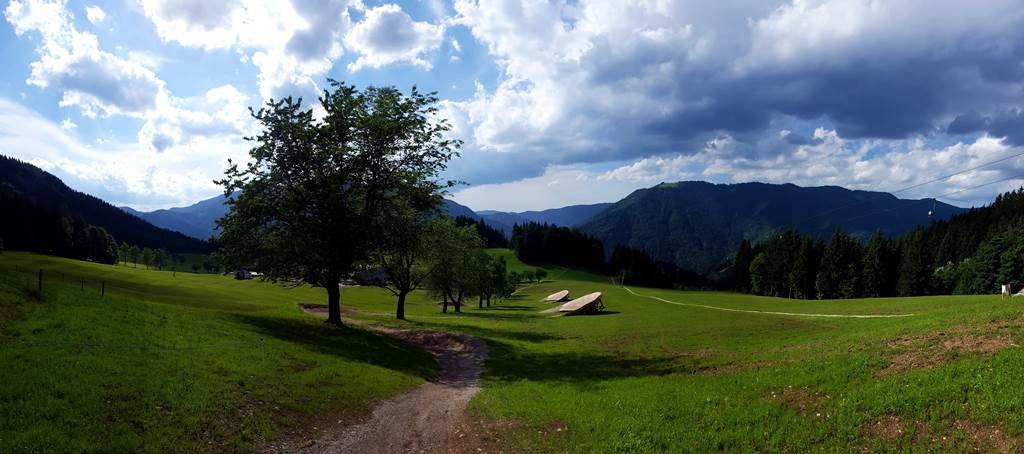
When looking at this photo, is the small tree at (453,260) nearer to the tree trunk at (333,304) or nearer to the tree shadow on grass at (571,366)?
the tree trunk at (333,304)

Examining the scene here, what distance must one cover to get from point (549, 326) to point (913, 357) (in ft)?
138

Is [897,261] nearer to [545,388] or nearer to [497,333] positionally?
[497,333]

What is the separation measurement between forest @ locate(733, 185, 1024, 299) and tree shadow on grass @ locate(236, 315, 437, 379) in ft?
398

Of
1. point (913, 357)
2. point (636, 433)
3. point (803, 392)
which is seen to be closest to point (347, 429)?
point (636, 433)

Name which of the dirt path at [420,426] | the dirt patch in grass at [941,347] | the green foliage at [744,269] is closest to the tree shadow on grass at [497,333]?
the dirt path at [420,426]

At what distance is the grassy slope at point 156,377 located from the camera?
1277 cm

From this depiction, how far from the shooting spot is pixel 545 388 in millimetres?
23406

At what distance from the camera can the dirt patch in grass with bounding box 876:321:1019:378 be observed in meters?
15.6

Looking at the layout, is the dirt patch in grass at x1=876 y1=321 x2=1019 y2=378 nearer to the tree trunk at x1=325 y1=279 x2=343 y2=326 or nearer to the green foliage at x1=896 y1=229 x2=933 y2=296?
the tree trunk at x1=325 y1=279 x2=343 y2=326

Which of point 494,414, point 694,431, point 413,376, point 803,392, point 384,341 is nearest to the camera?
point 694,431

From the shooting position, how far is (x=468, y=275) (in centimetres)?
7800

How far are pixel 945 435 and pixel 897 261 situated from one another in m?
146

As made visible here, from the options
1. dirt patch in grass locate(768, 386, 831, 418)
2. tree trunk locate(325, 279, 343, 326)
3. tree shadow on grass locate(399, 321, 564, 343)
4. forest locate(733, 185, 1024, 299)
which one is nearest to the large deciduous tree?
tree trunk locate(325, 279, 343, 326)

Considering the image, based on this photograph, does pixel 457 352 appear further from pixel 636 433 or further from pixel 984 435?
pixel 984 435
